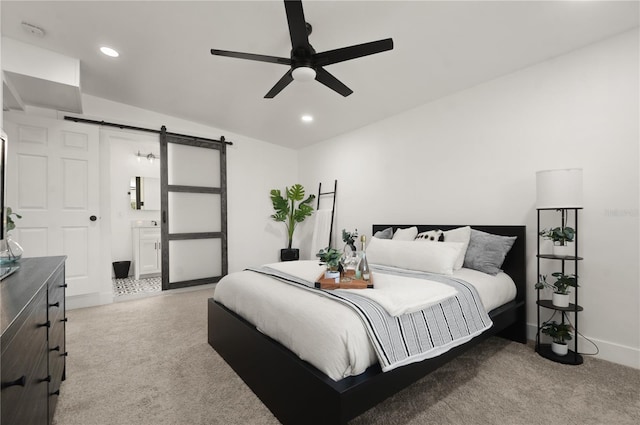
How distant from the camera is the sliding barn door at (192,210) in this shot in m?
4.41

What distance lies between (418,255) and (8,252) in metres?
2.75

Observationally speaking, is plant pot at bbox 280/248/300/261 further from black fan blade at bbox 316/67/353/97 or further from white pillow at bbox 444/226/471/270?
black fan blade at bbox 316/67/353/97

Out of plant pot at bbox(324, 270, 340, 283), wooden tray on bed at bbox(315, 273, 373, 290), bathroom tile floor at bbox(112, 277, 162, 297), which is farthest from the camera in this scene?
bathroom tile floor at bbox(112, 277, 162, 297)

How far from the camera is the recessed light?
2918 millimetres

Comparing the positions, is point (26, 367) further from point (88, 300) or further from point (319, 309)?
point (88, 300)

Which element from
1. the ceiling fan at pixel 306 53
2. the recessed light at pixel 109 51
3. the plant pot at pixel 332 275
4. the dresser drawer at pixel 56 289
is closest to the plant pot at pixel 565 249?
the plant pot at pixel 332 275

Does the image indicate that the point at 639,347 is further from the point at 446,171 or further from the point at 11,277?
the point at 11,277

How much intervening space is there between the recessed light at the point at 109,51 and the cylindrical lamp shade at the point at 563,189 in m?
4.13

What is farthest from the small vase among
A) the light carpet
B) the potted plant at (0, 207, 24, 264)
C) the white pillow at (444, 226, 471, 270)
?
the white pillow at (444, 226, 471, 270)

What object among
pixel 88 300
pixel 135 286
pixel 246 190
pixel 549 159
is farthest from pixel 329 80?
pixel 135 286

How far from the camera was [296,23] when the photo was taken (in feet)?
6.05

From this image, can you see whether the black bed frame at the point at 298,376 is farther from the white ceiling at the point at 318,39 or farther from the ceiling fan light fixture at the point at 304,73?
the white ceiling at the point at 318,39

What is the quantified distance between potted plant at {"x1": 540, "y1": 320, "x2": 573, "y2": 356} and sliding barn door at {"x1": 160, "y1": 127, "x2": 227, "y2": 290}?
13.9 feet

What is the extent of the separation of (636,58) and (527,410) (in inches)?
102
